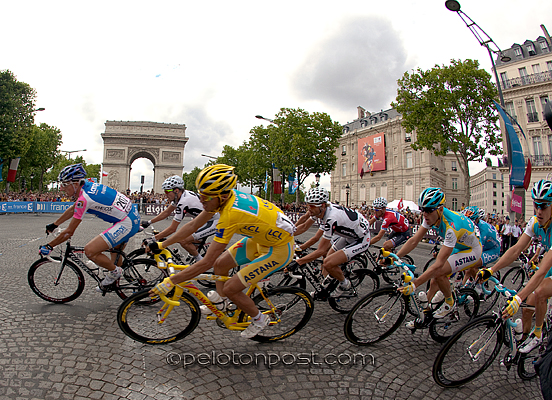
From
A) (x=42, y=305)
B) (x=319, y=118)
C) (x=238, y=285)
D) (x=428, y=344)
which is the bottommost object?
(x=428, y=344)

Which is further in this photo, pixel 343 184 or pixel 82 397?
pixel 343 184

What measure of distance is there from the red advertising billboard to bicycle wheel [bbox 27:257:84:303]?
176 feet

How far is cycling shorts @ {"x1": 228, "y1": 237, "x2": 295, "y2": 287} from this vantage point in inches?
134

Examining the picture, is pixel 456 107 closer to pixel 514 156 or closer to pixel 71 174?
pixel 514 156

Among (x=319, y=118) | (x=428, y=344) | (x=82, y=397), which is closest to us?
(x=82, y=397)

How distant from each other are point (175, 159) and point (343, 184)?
107ft

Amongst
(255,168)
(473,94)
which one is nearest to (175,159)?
(255,168)

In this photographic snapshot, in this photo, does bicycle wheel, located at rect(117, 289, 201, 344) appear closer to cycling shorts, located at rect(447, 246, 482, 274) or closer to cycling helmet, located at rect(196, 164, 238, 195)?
cycling helmet, located at rect(196, 164, 238, 195)

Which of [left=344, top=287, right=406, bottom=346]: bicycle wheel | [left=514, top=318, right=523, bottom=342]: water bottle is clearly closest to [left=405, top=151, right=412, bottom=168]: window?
[left=344, top=287, right=406, bottom=346]: bicycle wheel

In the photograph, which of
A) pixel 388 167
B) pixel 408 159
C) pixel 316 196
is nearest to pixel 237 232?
pixel 316 196

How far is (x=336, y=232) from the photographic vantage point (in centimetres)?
506

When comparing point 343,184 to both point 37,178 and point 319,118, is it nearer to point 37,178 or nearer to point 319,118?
point 319,118

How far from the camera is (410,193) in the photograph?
175ft

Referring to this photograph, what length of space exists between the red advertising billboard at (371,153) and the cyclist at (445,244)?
172ft
